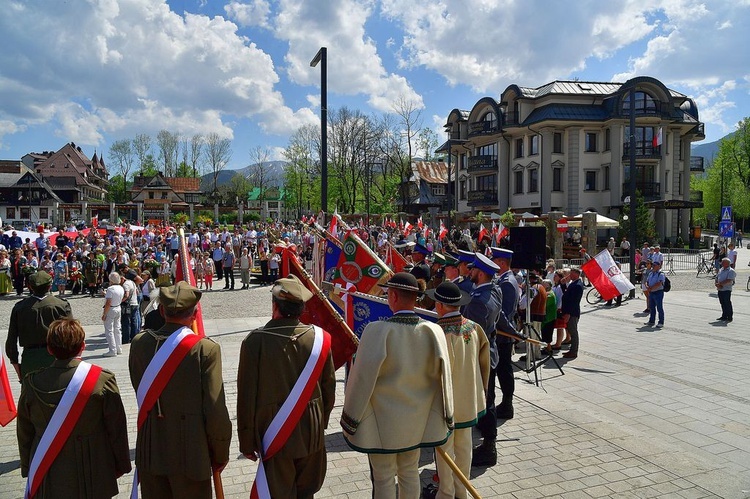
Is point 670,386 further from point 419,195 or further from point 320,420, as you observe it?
point 419,195

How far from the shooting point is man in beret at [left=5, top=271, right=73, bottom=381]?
214 inches

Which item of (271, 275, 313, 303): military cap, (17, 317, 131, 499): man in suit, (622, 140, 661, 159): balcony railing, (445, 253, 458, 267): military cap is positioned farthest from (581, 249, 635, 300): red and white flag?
(622, 140, 661, 159): balcony railing

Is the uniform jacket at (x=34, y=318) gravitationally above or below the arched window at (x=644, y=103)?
below

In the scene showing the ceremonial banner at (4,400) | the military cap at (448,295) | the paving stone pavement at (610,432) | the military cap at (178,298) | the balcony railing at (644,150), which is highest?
the balcony railing at (644,150)

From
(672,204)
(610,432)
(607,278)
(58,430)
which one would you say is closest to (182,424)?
(58,430)

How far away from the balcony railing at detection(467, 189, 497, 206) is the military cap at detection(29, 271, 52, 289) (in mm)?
48024

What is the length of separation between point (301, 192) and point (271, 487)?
7482 centimetres

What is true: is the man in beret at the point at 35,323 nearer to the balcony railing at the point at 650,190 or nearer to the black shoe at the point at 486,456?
the black shoe at the point at 486,456

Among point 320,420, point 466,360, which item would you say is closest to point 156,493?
point 320,420

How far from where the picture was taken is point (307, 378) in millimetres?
3629

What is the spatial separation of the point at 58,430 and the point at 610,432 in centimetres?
572

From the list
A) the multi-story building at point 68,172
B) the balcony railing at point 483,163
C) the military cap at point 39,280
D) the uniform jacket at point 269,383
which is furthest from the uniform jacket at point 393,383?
the multi-story building at point 68,172

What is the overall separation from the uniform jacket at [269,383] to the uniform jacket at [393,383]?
35 cm

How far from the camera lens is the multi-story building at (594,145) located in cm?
4372
